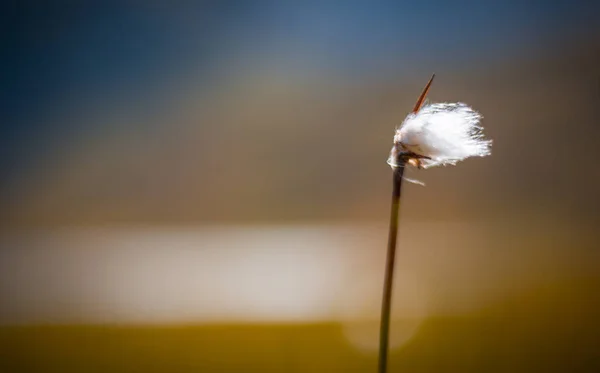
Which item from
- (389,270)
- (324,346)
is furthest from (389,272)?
(324,346)

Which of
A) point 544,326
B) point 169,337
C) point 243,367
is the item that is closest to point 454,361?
point 544,326

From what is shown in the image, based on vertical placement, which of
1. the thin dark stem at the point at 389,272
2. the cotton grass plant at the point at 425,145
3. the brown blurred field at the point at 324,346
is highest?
the cotton grass plant at the point at 425,145

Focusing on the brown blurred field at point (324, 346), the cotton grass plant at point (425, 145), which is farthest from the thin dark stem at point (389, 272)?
the brown blurred field at point (324, 346)

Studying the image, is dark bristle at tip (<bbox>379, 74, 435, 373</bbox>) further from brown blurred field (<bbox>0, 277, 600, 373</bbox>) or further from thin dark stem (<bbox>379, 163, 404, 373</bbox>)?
brown blurred field (<bbox>0, 277, 600, 373</bbox>)

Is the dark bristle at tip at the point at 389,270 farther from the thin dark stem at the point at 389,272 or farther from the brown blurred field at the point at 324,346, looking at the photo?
the brown blurred field at the point at 324,346

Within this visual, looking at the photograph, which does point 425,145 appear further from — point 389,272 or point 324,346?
point 324,346

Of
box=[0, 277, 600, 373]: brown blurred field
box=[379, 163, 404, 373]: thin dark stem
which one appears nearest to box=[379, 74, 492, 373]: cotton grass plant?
box=[379, 163, 404, 373]: thin dark stem

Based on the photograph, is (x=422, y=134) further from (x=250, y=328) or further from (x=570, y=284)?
(x=570, y=284)
